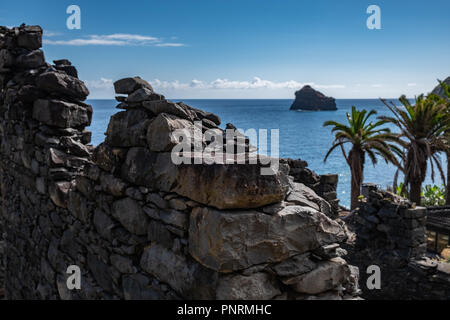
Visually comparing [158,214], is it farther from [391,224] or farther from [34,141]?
[391,224]

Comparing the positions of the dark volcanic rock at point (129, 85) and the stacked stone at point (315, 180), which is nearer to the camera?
the dark volcanic rock at point (129, 85)

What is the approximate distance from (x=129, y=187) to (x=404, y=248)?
8.71 meters

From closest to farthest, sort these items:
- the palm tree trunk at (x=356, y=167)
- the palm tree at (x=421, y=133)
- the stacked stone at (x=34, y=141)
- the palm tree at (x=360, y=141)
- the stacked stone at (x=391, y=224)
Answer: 1. the stacked stone at (x=34, y=141)
2. the stacked stone at (x=391, y=224)
3. the palm tree at (x=421, y=133)
4. the palm tree at (x=360, y=141)
5. the palm tree trunk at (x=356, y=167)

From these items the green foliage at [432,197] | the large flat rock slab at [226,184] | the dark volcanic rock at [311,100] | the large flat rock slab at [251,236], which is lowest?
the green foliage at [432,197]

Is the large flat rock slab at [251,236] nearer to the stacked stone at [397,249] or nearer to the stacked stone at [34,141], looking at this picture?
the stacked stone at [34,141]

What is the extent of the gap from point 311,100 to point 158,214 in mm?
171968

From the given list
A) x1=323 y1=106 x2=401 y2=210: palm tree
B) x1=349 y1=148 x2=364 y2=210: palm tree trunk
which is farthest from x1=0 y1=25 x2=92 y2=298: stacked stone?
x1=349 y1=148 x2=364 y2=210: palm tree trunk

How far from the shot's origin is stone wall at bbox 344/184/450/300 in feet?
30.8

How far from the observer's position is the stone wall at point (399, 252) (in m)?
9.38

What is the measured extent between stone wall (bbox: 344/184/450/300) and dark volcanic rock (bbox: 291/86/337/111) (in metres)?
162

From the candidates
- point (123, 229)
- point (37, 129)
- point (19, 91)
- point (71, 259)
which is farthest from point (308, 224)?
point (19, 91)

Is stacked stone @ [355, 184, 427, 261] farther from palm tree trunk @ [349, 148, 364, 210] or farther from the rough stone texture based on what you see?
the rough stone texture

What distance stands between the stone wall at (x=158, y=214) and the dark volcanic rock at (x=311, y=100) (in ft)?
553

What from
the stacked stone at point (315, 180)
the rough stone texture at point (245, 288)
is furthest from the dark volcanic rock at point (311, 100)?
the rough stone texture at point (245, 288)
